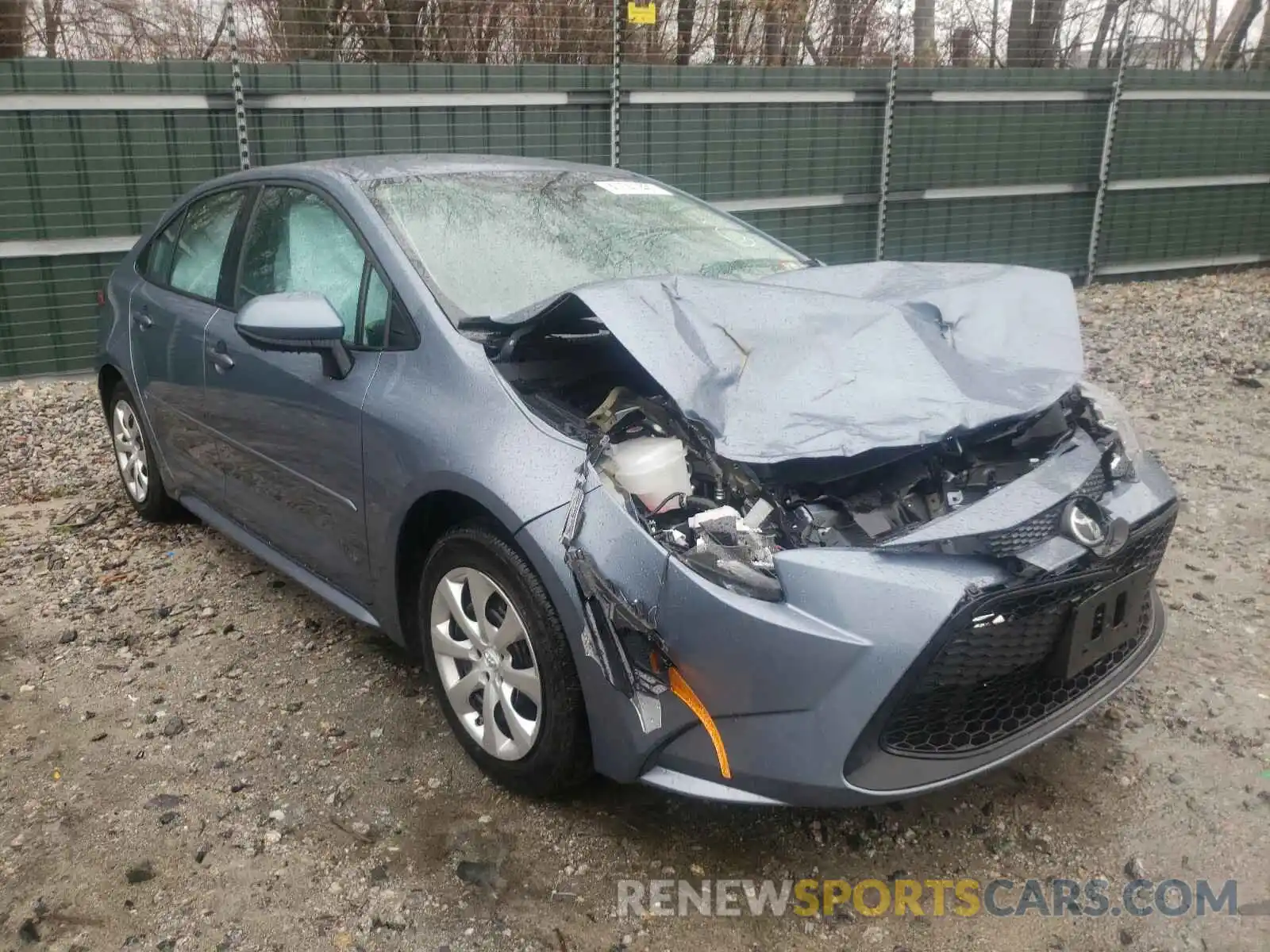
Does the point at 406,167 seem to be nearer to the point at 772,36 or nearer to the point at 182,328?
the point at 182,328

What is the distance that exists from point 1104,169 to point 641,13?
17.0 ft

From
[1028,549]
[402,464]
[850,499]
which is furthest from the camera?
[402,464]

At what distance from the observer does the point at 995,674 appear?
2.24 m

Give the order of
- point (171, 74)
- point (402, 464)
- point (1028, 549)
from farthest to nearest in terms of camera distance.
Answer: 1. point (171, 74)
2. point (402, 464)
3. point (1028, 549)

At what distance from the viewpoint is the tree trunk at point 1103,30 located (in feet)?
35.9

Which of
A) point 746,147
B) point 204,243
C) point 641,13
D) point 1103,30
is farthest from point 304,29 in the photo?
point 1103,30

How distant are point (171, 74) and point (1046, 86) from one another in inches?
311

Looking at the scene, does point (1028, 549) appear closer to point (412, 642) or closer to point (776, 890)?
point (776, 890)

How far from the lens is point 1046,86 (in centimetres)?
1038

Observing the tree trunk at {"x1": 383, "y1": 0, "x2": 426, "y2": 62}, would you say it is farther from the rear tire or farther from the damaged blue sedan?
the damaged blue sedan

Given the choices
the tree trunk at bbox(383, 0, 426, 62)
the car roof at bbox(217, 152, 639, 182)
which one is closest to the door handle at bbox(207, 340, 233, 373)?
the car roof at bbox(217, 152, 639, 182)

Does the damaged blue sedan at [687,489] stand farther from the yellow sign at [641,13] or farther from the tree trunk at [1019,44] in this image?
the tree trunk at [1019,44]

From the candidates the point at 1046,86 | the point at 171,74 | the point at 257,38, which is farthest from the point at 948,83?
the point at 171,74

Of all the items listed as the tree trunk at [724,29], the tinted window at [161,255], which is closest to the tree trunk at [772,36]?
the tree trunk at [724,29]
